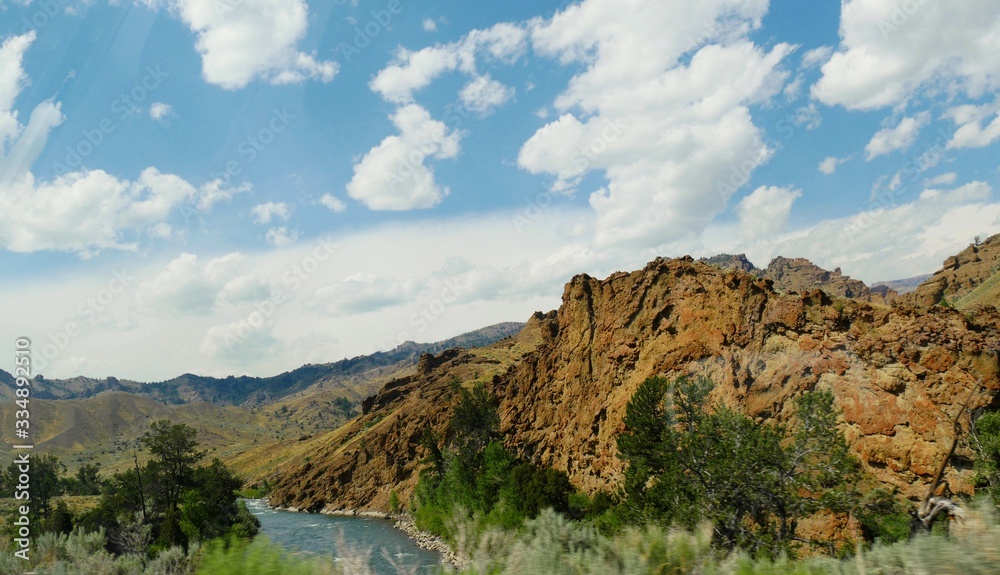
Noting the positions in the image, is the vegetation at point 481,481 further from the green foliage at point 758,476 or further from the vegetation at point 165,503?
the green foliage at point 758,476

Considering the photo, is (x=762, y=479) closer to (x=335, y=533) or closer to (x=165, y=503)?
(x=335, y=533)

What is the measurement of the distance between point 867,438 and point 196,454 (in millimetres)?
65515

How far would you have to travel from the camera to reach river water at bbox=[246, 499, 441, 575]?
51.1m

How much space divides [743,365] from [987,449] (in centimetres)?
1451

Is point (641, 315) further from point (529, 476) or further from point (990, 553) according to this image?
point (990, 553)

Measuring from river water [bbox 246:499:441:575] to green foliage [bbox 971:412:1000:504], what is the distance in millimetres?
35305

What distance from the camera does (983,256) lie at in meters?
141

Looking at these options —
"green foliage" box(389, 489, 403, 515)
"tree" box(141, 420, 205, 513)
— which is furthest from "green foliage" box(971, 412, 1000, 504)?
"green foliage" box(389, 489, 403, 515)

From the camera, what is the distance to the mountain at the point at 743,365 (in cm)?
2842

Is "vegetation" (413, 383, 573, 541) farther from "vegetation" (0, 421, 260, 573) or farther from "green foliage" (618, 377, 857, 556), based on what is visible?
"green foliage" (618, 377, 857, 556)

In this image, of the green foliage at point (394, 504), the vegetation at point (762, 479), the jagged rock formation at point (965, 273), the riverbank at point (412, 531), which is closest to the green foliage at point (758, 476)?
the vegetation at point (762, 479)

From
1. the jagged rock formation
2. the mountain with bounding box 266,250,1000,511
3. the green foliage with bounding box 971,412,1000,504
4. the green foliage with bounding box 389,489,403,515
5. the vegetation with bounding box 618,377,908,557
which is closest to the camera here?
the vegetation with bounding box 618,377,908,557

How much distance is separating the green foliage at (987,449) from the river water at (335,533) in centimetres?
3531

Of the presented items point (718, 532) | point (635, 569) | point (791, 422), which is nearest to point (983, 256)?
point (791, 422)
